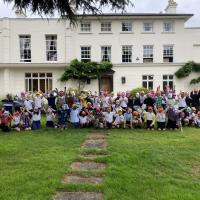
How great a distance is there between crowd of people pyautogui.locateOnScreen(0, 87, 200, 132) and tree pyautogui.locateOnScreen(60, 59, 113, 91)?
15.1 meters

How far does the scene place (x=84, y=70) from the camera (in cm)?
3356

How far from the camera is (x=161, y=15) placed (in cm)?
3516

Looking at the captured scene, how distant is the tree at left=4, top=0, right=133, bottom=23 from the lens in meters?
6.54

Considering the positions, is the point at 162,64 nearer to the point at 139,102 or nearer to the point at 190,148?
the point at 139,102

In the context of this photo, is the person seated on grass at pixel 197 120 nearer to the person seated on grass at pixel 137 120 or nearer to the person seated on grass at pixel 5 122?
the person seated on grass at pixel 137 120

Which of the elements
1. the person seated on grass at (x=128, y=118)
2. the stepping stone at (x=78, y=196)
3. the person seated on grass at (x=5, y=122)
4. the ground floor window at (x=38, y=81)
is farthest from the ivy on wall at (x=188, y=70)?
the stepping stone at (x=78, y=196)

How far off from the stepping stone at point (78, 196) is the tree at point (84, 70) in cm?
2689

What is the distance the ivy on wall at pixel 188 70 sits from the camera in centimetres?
3441

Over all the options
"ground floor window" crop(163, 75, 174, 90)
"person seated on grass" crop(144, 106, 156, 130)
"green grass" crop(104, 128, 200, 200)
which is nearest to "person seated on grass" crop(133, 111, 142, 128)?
"person seated on grass" crop(144, 106, 156, 130)

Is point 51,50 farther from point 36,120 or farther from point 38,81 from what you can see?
point 36,120

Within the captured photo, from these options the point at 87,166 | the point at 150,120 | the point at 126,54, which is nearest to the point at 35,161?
the point at 87,166

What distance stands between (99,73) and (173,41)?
295 inches

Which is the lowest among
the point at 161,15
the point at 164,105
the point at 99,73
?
the point at 164,105

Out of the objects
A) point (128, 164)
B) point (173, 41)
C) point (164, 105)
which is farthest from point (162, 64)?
point (128, 164)
